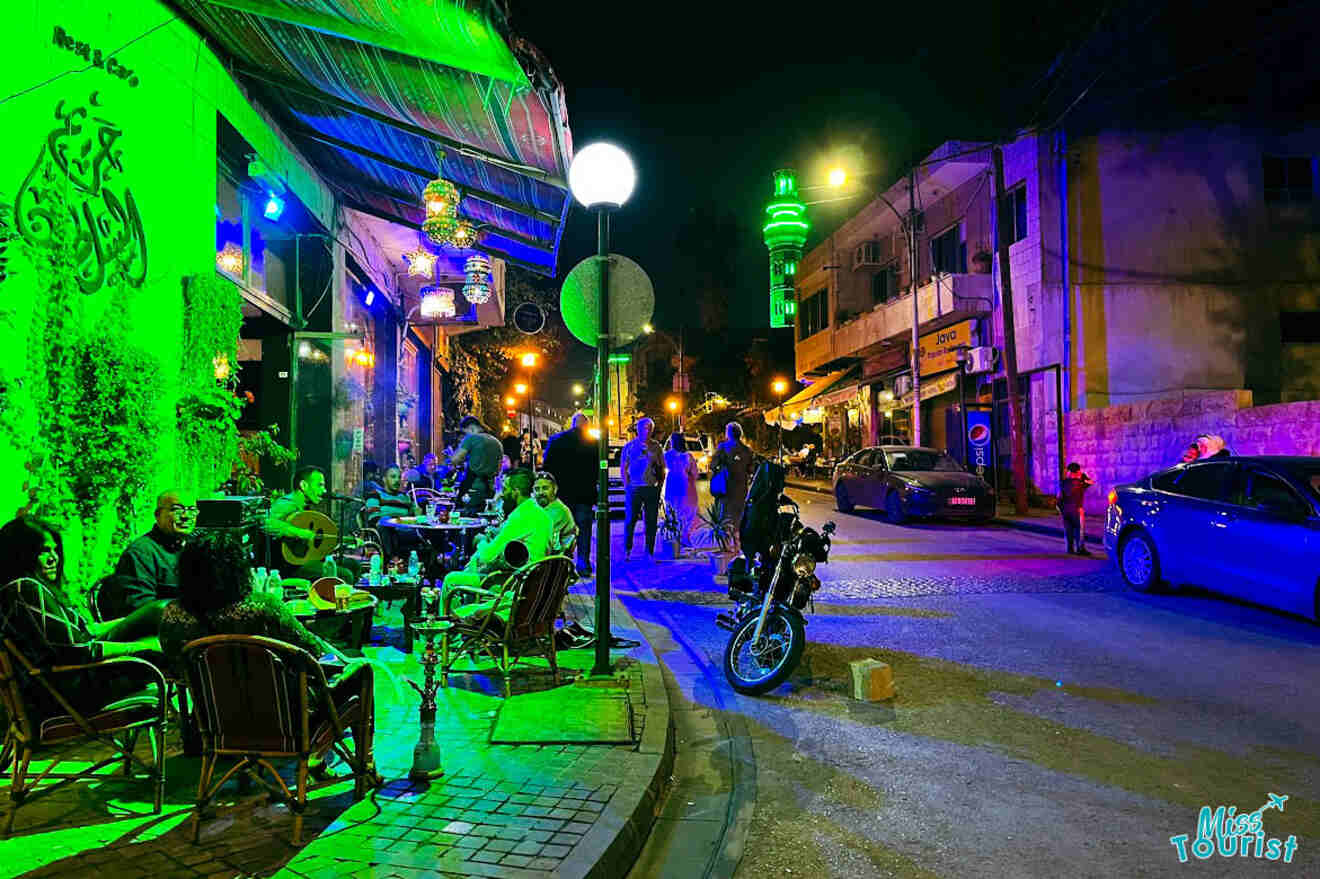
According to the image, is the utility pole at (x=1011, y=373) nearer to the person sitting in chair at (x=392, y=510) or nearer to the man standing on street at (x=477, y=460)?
the man standing on street at (x=477, y=460)

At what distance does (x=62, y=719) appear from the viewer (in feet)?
13.2

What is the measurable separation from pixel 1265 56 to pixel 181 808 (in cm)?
2752

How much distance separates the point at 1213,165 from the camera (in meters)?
21.3

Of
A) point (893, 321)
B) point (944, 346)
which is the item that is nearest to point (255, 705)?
point (944, 346)

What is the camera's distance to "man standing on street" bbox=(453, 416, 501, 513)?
12195 millimetres

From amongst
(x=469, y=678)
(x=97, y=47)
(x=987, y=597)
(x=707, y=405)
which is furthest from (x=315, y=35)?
(x=707, y=405)

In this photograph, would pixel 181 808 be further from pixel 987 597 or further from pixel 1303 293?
pixel 1303 293

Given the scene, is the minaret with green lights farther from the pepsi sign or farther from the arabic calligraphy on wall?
the arabic calligraphy on wall

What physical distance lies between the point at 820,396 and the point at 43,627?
111ft

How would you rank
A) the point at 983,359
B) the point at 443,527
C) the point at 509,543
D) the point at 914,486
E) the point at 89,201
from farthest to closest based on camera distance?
the point at 983,359, the point at 914,486, the point at 443,527, the point at 509,543, the point at 89,201

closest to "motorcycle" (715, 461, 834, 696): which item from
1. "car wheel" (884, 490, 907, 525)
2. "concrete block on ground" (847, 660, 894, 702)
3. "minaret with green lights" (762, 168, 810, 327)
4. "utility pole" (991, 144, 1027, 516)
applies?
"concrete block on ground" (847, 660, 894, 702)

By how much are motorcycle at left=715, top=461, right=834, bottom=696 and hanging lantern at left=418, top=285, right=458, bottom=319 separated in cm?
1109

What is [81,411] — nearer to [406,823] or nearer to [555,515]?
[555,515]

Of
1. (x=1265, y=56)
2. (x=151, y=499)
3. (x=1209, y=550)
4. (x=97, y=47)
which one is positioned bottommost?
(x=1209, y=550)
